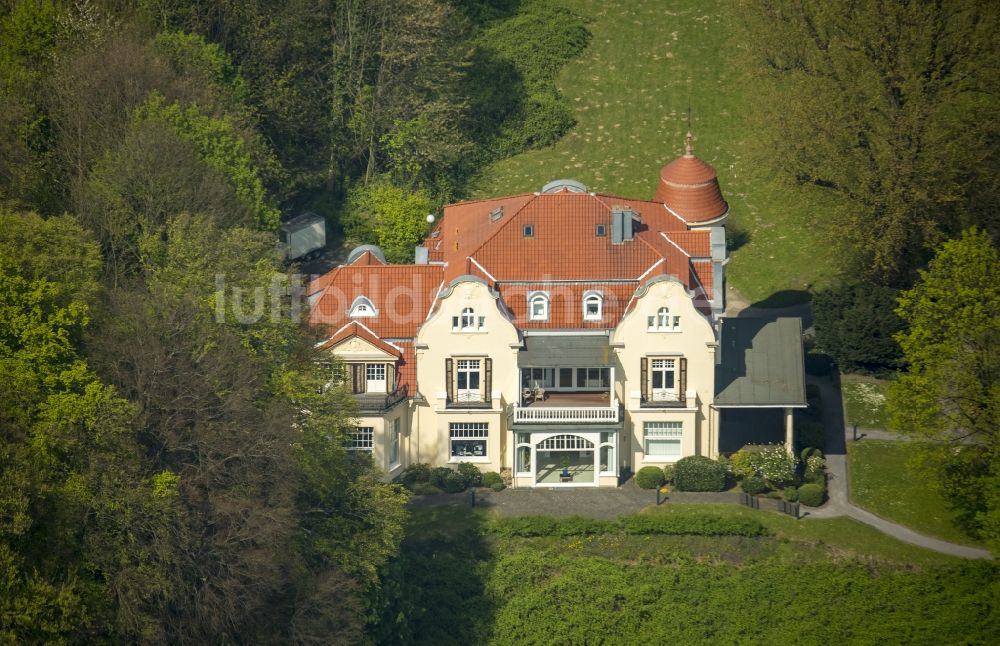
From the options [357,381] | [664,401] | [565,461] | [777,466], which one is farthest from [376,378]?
[777,466]

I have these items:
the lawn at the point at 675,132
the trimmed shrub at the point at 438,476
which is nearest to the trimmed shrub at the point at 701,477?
the trimmed shrub at the point at 438,476

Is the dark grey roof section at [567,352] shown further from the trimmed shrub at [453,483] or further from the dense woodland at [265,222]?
the dense woodland at [265,222]

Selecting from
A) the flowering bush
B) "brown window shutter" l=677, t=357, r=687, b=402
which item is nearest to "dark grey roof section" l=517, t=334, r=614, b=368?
"brown window shutter" l=677, t=357, r=687, b=402

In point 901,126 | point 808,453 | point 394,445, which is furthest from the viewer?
point 901,126

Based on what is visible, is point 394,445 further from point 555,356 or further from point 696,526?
point 696,526

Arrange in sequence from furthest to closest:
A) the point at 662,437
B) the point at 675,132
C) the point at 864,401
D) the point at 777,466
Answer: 1. the point at 675,132
2. the point at 864,401
3. the point at 662,437
4. the point at 777,466

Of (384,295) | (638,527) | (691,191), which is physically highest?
(691,191)

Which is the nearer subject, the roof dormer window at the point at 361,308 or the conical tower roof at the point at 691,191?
the roof dormer window at the point at 361,308
